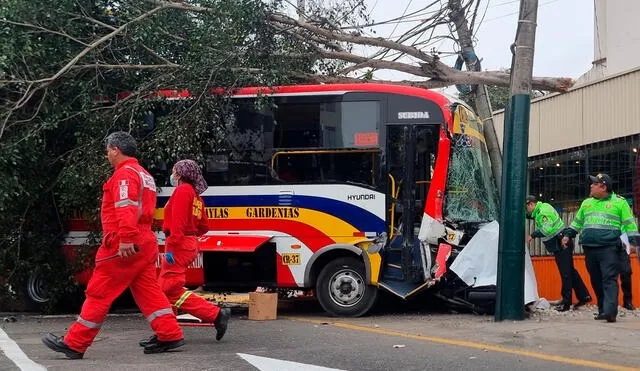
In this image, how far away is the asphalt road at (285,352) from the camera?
6.19m

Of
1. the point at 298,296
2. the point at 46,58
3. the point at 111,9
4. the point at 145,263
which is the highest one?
the point at 111,9

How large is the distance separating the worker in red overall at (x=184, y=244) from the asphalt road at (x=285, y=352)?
0.32 metres

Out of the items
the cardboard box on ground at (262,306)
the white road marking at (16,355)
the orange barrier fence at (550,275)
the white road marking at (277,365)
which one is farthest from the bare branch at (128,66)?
the orange barrier fence at (550,275)

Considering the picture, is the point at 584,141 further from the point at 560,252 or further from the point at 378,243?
the point at 378,243

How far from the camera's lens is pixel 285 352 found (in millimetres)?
6930

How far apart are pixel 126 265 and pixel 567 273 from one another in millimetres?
6635

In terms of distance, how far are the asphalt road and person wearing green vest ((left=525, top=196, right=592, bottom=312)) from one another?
9.61ft

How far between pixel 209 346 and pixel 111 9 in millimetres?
5588

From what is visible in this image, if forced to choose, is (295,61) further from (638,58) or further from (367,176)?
(638,58)

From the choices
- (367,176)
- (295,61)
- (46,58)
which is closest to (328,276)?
(367,176)

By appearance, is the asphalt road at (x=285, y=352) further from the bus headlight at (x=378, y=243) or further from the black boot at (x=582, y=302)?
the black boot at (x=582, y=302)

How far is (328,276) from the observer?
1049 cm

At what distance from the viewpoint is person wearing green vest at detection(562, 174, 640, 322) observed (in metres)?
8.79

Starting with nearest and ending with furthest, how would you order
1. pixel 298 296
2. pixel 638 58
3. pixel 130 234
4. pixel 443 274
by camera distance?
pixel 130 234
pixel 443 274
pixel 298 296
pixel 638 58
